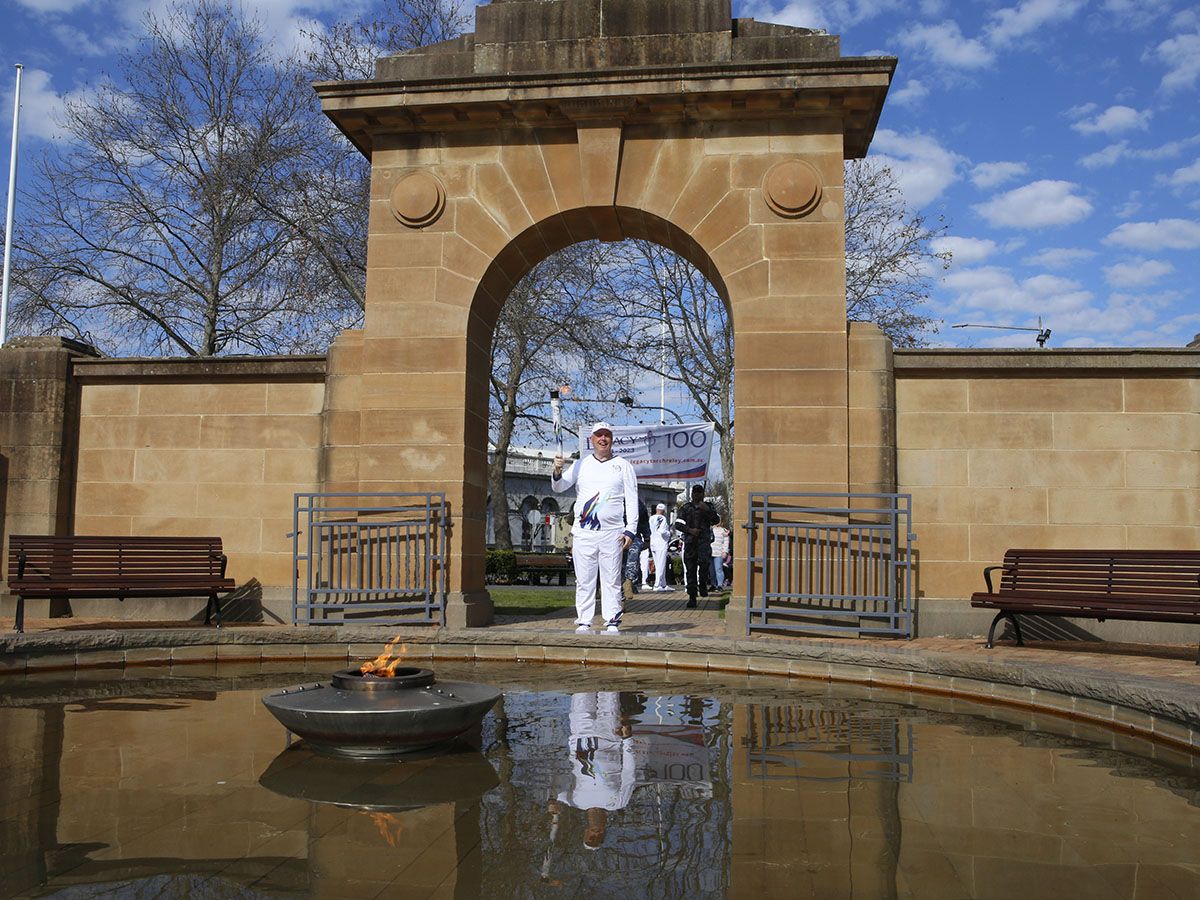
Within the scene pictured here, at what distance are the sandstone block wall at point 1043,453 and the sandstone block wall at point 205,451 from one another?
6.63 metres

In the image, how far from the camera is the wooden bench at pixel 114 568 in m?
9.73

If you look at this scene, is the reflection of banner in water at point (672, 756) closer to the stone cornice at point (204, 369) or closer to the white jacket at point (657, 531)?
the stone cornice at point (204, 369)

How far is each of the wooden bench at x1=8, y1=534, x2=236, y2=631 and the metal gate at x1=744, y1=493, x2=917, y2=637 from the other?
17.5 ft

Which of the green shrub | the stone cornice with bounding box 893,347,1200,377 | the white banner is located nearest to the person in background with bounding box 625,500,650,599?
the white banner

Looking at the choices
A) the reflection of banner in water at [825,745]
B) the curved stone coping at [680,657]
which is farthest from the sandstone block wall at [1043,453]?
the reflection of banner in water at [825,745]

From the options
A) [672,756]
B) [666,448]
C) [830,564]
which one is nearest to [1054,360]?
[830,564]

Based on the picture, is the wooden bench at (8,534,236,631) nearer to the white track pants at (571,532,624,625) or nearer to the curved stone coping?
the curved stone coping

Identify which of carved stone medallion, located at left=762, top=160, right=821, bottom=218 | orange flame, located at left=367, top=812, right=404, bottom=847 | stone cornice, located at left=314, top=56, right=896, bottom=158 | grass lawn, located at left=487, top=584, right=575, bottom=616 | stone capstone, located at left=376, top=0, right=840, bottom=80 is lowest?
grass lawn, located at left=487, top=584, right=575, bottom=616

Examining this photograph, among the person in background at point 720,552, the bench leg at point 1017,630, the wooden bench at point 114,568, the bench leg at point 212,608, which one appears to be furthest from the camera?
the person in background at point 720,552

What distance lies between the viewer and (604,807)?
159 inches

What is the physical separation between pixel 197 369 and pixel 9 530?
2.77m

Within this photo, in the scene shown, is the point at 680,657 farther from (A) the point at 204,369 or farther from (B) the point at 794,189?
(A) the point at 204,369

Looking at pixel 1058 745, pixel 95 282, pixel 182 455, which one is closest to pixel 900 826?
pixel 1058 745

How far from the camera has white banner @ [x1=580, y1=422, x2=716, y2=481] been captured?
20625mm
